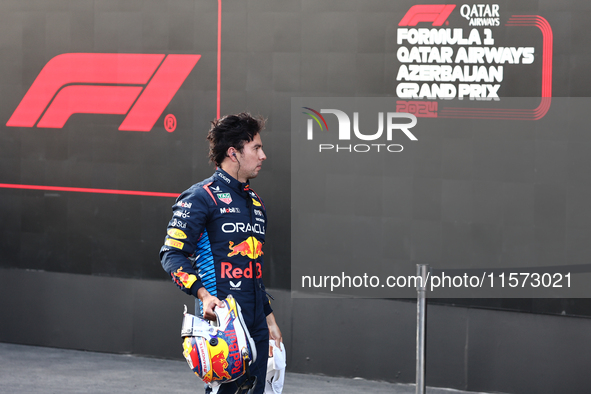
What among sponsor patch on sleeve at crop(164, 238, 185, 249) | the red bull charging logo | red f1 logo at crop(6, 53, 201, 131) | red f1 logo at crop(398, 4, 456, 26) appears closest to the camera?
sponsor patch on sleeve at crop(164, 238, 185, 249)

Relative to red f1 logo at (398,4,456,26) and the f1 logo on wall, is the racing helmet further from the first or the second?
red f1 logo at (398,4,456,26)

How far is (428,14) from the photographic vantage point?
5.57m

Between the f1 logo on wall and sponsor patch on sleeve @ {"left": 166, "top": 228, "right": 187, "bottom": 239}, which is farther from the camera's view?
the f1 logo on wall

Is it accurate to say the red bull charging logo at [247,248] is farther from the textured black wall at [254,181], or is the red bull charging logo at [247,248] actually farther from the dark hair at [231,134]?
the textured black wall at [254,181]

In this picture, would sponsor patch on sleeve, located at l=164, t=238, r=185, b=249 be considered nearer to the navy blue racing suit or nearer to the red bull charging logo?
the navy blue racing suit

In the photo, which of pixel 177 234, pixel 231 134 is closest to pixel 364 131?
pixel 231 134

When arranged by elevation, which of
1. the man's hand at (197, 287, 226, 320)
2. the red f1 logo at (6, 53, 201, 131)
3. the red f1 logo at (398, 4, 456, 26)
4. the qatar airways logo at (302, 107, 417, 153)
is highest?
the red f1 logo at (398, 4, 456, 26)

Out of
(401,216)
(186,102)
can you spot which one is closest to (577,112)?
(401,216)

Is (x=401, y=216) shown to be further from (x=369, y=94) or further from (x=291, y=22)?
(x=291, y=22)

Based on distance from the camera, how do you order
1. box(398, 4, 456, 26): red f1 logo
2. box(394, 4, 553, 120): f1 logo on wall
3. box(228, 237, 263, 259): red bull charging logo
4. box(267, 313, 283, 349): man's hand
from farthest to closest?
box(398, 4, 456, 26): red f1 logo < box(394, 4, 553, 120): f1 logo on wall < box(267, 313, 283, 349): man's hand < box(228, 237, 263, 259): red bull charging logo

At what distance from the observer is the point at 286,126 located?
5973 millimetres

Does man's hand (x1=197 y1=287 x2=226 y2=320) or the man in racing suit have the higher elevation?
the man in racing suit

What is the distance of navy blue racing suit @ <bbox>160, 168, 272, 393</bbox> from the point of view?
11.5 feet

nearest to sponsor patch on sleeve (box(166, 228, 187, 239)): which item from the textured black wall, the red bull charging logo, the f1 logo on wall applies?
the red bull charging logo
